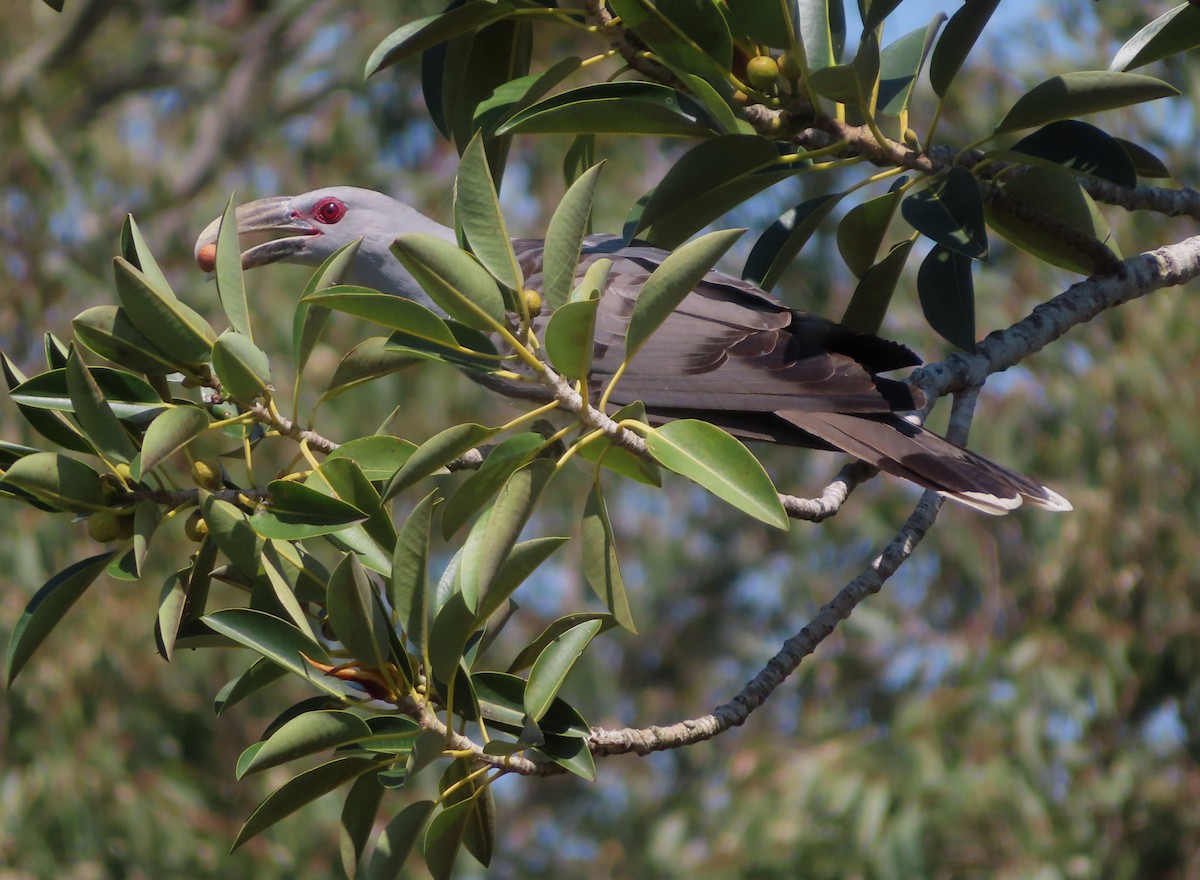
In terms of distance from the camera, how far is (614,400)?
11.2ft

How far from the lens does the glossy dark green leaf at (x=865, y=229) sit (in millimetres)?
2686

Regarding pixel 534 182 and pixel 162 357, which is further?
pixel 534 182

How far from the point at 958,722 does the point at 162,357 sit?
5.13m

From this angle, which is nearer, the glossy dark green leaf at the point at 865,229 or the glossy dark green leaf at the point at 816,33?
the glossy dark green leaf at the point at 816,33

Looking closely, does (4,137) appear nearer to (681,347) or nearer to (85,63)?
(85,63)

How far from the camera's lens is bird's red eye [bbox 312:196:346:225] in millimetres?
3844

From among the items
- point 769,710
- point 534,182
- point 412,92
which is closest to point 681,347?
point 534,182

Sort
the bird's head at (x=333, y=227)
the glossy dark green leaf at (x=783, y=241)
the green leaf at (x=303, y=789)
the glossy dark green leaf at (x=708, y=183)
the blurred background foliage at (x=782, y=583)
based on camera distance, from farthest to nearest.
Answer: the blurred background foliage at (x=782, y=583)
the bird's head at (x=333, y=227)
the glossy dark green leaf at (x=783, y=241)
the glossy dark green leaf at (x=708, y=183)
the green leaf at (x=303, y=789)

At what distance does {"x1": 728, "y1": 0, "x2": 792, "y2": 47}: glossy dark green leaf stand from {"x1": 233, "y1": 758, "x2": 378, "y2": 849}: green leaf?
1.36 m

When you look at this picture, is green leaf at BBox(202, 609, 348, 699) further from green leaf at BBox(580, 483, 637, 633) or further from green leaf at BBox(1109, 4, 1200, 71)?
green leaf at BBox(1109, 4, 1200, 71)

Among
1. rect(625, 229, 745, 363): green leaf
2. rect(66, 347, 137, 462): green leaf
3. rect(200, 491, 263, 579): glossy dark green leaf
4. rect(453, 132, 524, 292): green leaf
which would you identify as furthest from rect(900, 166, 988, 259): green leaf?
rect(66, 347, 137, 462): green leaf

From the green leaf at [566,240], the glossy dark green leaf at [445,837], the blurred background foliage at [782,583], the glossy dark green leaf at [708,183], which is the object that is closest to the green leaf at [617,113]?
the glossy dark green leaf at [708,183]

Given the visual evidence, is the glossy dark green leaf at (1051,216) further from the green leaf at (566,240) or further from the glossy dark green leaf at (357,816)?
the glossy dark green leaf at (357,816)

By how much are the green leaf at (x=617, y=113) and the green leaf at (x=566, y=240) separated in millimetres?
329
